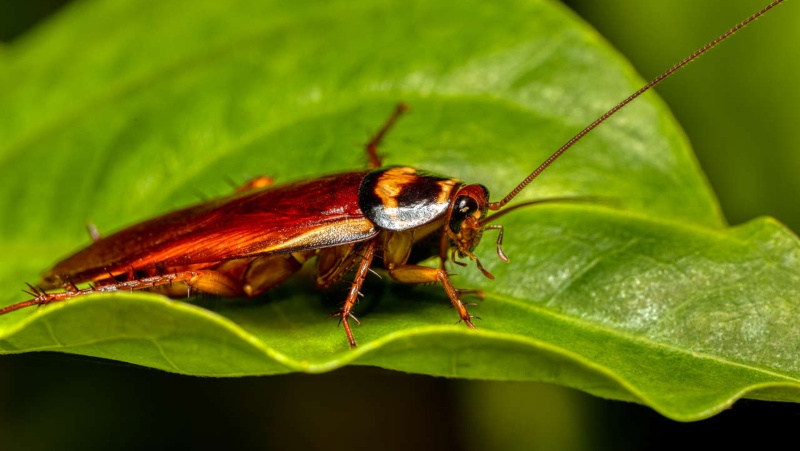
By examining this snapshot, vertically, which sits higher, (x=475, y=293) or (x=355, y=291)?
(x=355, y=291)

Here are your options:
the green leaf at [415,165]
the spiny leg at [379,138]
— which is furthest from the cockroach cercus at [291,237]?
the spiny leg at [379,138]

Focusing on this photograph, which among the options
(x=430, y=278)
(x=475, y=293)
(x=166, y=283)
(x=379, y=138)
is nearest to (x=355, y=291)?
(x=430, y=278)

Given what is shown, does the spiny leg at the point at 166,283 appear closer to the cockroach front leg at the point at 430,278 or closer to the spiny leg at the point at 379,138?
the cockroach front leg at the point at 430,278

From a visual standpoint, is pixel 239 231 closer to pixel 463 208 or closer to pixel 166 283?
pixel 166 283

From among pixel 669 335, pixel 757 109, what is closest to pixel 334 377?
pixel 669 335

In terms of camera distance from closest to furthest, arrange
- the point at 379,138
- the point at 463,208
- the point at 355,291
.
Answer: the point at 355,291, the point at 463,208, the point at 379,138

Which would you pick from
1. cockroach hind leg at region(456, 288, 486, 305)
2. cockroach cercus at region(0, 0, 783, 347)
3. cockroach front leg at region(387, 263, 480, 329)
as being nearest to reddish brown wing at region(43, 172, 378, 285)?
cockroach cercus at region(0, 0, 783, 347)

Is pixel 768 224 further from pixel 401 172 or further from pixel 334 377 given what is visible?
pixel 334 377
